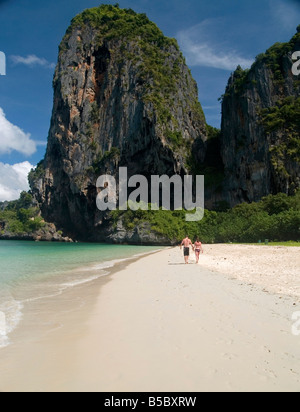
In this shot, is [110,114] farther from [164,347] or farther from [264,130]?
[164,347]

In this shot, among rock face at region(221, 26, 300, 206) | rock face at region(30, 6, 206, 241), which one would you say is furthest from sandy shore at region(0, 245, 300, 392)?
rock face at region(30, 6, 206, 241)

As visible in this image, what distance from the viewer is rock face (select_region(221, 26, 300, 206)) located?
159 feet

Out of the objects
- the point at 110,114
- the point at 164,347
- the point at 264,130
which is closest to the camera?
the point at 164,347

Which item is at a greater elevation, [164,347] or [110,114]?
[110,114]

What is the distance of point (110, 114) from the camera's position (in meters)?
71.8

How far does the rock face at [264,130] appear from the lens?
48.4 meters

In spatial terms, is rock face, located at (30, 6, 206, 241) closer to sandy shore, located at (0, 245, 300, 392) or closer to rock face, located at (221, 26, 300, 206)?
rock face, located at (221, 26, 300, 206)

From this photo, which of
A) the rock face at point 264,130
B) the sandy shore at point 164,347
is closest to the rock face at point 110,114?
the rock face at point 264,130

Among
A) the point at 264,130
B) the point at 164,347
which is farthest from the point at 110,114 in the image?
the point at 164,347

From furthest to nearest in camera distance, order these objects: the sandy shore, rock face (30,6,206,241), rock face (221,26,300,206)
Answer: rock face (30,6,206,241)
rock face (221,26,300,206)
the sandy shore

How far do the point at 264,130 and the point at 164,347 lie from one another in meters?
55.4

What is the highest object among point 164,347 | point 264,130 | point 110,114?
point 110,114

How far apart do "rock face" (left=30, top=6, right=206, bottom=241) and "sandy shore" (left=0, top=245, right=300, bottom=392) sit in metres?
56.4
